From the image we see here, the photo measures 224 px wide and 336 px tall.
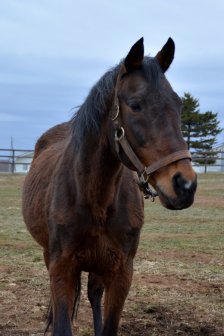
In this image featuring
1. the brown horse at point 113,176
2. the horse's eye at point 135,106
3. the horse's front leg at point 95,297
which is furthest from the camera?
the horse's front leg at point 95,297

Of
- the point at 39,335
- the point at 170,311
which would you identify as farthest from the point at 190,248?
the point at 39,335

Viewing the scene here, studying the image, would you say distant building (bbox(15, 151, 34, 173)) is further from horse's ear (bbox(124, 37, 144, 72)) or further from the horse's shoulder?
horse's ear (bbox(124, 37, 144, 72))

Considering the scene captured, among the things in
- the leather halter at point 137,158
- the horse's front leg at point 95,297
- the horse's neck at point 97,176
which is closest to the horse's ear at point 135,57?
the leather halter at point 137,158

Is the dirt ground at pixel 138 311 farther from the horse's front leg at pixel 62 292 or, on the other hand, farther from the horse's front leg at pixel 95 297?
the horse's front leg at pixel 62 292

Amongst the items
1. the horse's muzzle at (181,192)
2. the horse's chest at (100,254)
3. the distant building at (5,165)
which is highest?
the distant building at (5,165)

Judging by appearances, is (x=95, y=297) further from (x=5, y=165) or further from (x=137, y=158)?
(x=5, y=165)

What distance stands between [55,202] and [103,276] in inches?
23.7

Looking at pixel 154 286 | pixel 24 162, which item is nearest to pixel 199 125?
pixel 24 162

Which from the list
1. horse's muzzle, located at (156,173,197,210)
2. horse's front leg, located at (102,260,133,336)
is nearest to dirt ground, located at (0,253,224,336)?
horse's front leg, located at (102,260,133,336)

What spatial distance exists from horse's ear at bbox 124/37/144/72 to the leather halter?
0.37 ft

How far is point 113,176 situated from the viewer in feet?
11.8

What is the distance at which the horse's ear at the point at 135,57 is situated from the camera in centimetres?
308

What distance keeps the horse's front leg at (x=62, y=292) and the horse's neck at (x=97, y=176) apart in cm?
40

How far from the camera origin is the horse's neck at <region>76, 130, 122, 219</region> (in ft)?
11.6
